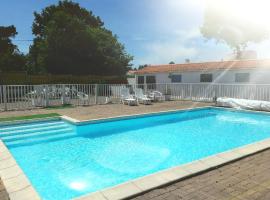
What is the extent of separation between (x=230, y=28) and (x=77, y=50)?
72.8 ft

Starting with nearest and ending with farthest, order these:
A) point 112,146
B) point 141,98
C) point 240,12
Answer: point 112,146, point 141,98, point 240,12

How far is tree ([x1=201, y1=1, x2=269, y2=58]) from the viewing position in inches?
1221

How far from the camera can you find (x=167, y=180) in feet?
10.9

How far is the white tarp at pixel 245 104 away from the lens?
11.4 m

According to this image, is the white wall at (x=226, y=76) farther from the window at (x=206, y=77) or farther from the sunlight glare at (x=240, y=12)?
the sunlight glare at (x=240, y=12)

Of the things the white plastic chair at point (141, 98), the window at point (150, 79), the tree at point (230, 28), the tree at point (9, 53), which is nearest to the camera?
the white plastic chair at point (141, 98)

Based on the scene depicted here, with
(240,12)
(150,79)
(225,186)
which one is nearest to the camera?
(225,186)

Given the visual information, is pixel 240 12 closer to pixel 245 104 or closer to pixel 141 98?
pixel 245 104

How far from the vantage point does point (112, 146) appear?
6828 mm

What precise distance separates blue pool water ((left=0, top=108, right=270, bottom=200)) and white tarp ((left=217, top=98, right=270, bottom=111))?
0.72 metres

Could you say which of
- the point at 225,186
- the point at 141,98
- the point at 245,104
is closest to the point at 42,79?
the point at 141,98

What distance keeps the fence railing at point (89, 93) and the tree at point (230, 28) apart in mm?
19112

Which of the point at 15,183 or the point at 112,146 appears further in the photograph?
the point at 112,146

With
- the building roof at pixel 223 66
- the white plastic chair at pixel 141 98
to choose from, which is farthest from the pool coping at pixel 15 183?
the building roof at pixel 223 66
